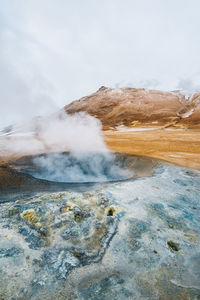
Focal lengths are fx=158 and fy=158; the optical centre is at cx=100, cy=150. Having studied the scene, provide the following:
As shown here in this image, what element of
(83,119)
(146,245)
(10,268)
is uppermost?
(83,119)

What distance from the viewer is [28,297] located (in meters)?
1.83

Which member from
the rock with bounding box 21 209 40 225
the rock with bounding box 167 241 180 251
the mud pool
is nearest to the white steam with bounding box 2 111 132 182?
the mud pool

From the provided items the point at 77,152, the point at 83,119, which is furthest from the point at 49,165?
the point at 83,119

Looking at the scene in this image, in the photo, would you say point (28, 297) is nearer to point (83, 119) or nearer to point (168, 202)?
point (168, 202)

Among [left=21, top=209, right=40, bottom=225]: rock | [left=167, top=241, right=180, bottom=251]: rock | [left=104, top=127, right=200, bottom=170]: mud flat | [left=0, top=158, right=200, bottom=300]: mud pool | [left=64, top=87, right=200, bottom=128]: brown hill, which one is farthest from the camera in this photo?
[left=64, top=87, right=200, bottom=128]: brown hill

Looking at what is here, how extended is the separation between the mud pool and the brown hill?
39026 mm

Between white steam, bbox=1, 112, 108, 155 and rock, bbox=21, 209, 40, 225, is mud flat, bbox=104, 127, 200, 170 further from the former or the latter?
rock, bbox=21, 209, 40, 225

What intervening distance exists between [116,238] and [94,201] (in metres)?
1.26

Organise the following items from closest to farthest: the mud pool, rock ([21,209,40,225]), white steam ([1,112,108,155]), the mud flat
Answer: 1. the mud pool
2. rock ([21,209,40,225])
3. the mud flat
4. white steam ([1,112,108,155])

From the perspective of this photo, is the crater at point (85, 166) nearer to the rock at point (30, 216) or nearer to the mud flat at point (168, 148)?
the mud flat at point (168, 148)

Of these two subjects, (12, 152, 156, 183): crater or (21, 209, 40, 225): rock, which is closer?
(21, 209, 40, 225): rock

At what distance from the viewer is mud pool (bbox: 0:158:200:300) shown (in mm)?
1940

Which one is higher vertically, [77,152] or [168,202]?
[77,152]

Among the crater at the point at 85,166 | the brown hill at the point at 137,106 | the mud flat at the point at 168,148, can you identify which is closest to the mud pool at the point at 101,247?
the crater at the point at 85,166
